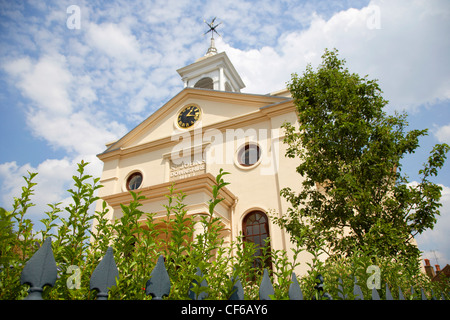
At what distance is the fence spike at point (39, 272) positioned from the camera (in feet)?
4.46

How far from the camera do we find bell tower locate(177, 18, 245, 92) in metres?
21.1

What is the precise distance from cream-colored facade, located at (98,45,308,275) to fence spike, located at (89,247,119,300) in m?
9.35

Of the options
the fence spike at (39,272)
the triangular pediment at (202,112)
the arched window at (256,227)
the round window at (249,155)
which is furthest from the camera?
the triangular pediment at (202,112)

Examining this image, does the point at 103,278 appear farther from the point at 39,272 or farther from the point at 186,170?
the point at 186,170

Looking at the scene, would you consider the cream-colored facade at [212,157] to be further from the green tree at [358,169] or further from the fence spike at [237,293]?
the fence spike at [237,293]

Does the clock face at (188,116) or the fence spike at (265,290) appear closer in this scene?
the fence spike at (265,290)

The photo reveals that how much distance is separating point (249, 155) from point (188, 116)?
206 inches

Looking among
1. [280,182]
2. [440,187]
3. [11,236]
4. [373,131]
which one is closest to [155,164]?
[280,182]

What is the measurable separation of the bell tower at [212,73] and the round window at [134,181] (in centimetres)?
847

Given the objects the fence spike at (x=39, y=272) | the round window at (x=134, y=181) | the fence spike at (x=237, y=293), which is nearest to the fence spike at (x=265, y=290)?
the fence spike at (x=237, y=293)

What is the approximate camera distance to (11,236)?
5.43ft

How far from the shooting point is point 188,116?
1752 cm

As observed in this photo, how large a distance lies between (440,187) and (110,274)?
700 centimetres
